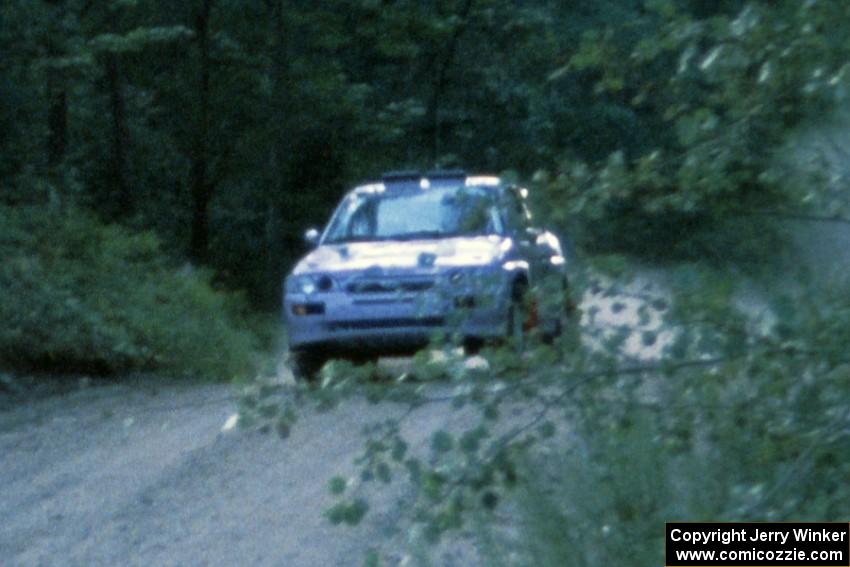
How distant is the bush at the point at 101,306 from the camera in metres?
16.5

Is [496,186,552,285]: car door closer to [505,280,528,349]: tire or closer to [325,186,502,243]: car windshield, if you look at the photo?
[505,280,528,349]: tire

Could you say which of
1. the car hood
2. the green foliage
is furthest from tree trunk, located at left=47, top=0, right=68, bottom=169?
the green foliage

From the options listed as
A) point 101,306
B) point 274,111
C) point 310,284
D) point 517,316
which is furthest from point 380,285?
point 274,111

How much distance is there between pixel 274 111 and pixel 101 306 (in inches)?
379

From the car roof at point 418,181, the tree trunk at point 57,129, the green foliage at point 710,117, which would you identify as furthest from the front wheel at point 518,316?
the tree trunk at point 57,129

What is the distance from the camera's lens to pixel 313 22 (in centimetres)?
2672

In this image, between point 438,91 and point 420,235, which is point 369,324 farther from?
point 438,91

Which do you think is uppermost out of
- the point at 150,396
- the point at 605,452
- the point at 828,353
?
the point at 828,353

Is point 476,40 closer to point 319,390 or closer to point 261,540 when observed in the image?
point 261,540

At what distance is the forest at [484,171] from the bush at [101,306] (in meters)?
0.04

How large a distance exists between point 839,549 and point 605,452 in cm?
93

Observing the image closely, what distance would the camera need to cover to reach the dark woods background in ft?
87.2

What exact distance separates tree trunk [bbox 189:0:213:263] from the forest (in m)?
0.06

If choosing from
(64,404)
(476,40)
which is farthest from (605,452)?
(476,40)
